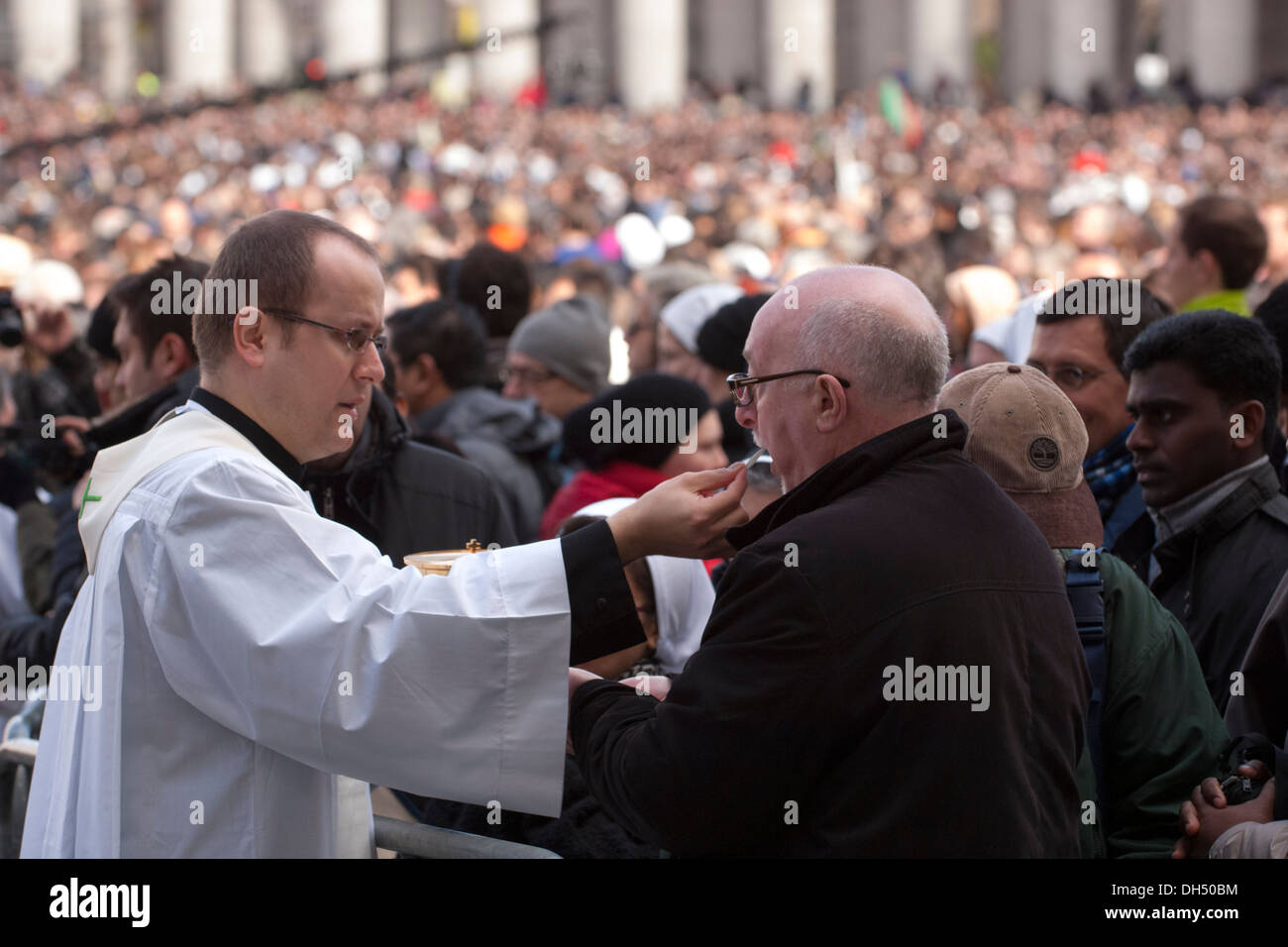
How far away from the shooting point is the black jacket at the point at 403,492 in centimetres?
450

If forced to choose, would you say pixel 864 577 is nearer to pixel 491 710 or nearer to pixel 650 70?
pixel 491 710

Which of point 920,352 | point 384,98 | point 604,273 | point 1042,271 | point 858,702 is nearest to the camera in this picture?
point 858,702

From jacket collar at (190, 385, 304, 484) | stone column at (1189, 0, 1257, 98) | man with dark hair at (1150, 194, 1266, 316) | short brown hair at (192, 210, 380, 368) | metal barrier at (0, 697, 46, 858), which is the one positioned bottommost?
metal barrier at (0, 697, 46, 858)

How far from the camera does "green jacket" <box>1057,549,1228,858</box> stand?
3066 millimetres

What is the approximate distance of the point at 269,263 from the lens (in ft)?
9.53

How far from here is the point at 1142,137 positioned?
27703 millimetres

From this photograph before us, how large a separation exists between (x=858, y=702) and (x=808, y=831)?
8.7 inches

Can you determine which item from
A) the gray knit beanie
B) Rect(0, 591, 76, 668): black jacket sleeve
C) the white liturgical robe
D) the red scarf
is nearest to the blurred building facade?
the gray knit beanie

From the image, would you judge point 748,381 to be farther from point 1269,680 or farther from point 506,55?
point 506,55

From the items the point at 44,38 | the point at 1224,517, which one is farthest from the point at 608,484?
the point at 44,38

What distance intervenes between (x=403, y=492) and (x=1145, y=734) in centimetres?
230

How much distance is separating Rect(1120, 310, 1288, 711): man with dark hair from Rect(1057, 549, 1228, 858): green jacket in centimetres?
75

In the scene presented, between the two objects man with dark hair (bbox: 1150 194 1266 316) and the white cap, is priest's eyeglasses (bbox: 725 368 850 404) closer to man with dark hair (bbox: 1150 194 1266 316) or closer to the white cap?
man with dark hair (bbox: 1150 194 1266 316)
